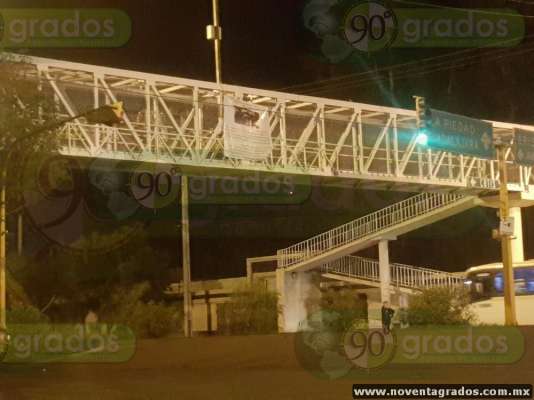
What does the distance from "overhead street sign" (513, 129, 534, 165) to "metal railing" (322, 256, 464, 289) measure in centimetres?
926

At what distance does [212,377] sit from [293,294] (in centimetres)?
2224

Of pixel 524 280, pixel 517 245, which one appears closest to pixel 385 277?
pixel 524 280

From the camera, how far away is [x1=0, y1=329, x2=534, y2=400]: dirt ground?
48.0 feet

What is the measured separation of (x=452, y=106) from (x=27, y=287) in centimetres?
2066

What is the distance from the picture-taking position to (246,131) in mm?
30047

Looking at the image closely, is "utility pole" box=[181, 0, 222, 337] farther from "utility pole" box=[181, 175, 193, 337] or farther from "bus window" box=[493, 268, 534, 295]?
"bus window" box=[493, 268, 534, 295]

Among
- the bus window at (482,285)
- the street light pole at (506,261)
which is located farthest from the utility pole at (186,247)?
the bus window at (482,285)

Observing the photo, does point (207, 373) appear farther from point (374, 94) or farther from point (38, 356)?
point (374, 94)

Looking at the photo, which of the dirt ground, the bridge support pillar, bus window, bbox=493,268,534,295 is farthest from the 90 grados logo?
the bridge support pillar

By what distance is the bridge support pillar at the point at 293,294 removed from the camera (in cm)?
3881

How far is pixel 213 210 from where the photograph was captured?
4341 cm

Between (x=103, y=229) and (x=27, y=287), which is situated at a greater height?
(x=103, y=229)

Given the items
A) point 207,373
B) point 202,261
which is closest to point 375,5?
point 207,373

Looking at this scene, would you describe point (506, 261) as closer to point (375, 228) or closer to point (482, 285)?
point (482, 285)
